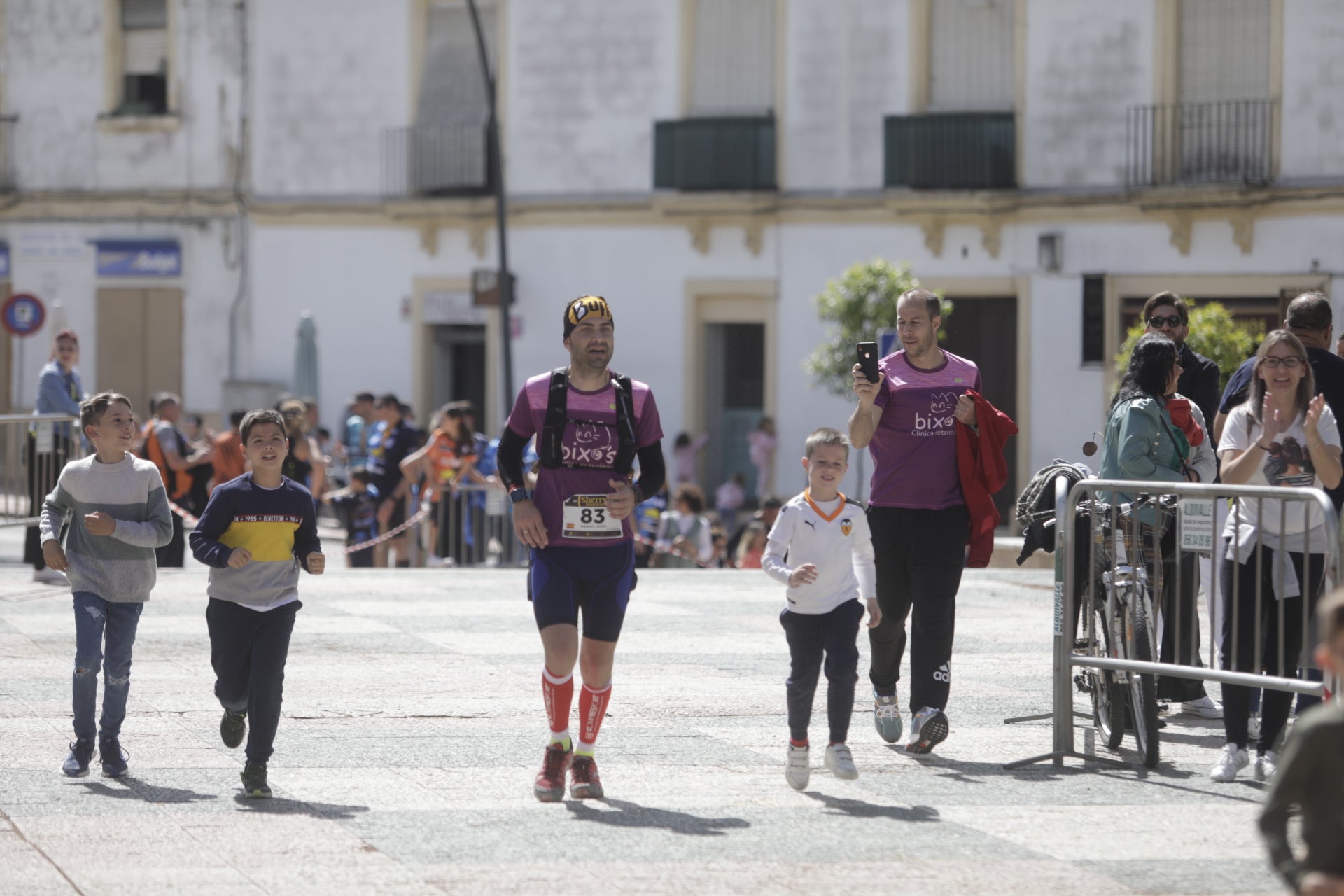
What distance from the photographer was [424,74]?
2986 centimetres

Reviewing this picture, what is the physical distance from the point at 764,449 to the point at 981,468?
1911 centimetres

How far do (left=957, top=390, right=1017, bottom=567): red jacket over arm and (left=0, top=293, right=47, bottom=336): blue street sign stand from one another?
1796cm

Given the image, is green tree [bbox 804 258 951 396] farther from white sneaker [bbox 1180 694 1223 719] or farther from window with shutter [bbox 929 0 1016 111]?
white sneaker [bbox 1180 694 1223 719]

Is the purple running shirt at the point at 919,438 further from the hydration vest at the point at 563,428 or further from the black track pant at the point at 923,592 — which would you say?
the hydration vest at the point at 563,428

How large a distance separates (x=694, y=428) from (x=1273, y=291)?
792 centimetres

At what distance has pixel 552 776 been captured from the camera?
7379 mm

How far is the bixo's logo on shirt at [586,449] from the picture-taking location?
7527 millimetres

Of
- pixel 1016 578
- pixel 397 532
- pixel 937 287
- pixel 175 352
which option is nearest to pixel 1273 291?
pixel 937 287

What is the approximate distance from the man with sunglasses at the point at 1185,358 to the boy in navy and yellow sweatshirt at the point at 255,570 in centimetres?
407

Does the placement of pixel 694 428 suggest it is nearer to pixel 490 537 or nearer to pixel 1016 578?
pixel 490 537

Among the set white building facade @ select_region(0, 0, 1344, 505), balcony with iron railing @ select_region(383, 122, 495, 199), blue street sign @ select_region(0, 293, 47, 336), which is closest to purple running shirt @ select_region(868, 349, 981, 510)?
white building facade @ select_region(0, 0, 1344, 505)

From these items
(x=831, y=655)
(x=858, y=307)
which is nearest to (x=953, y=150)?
(x=858, y=307)

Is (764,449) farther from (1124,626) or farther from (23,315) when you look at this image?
(1124,626)

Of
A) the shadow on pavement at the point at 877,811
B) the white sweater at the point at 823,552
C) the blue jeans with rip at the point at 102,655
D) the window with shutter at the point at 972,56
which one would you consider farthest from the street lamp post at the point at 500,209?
the shadow on pavement at the point at 877,811
